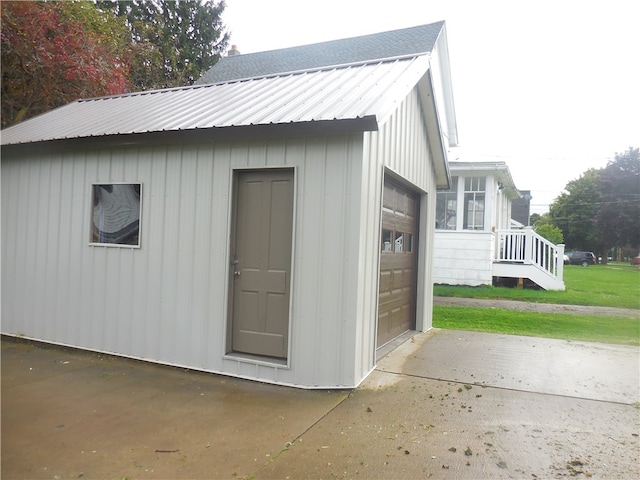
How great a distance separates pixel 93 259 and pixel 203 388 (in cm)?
267

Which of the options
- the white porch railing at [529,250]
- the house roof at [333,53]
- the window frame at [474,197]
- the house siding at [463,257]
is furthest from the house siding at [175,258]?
the white porch railing at [529,250]

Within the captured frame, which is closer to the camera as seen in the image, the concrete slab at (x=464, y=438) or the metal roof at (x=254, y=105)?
the concrete slab at (x=464, y=438)

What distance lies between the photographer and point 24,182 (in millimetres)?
6871

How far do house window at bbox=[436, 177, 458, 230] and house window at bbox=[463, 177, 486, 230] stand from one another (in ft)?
1.25

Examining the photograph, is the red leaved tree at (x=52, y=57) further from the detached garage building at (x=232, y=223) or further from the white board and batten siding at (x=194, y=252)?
the white board and batten siding at (x=194, y=252)

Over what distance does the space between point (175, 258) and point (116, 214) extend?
4.02 ft

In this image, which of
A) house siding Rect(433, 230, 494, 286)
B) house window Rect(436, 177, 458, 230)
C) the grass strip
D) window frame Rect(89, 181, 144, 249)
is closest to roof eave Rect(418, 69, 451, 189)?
the grass strip

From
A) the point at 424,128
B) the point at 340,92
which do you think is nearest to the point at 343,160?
the point at 340,92

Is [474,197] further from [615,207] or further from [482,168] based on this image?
[615,207]

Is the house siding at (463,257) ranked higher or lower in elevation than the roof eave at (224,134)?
lower

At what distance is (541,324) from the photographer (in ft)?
31.0

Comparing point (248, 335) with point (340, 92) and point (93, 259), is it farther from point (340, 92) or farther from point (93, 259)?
point (340, 92)

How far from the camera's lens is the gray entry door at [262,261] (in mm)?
5086

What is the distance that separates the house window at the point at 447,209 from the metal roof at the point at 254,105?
973cm
